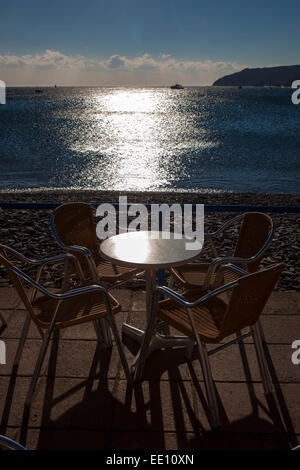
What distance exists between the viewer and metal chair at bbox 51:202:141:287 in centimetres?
371

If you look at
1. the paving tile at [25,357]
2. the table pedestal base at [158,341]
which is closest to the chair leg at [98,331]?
the table pedestal base at [158,341]

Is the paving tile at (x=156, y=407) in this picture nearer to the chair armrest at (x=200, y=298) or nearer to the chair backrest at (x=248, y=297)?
the chair backrest at (x=248, y=297)

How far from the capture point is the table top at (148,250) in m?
3.19

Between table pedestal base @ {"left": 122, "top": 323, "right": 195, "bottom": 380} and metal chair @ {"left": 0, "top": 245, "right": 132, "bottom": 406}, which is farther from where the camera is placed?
table pedestal base @ {"left": 122, "top": 323, "right": 195, "bottom": 380}

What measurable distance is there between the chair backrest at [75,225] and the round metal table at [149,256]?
1.29 ft

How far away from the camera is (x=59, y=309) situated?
8.91 feet

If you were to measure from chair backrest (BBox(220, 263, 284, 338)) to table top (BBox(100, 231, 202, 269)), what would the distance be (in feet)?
2.27

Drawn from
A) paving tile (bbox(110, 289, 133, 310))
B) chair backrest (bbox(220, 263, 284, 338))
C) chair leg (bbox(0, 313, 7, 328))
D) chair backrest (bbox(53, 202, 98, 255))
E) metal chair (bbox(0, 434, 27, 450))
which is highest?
chair backrest (bbox(53, 202, 98, 255))

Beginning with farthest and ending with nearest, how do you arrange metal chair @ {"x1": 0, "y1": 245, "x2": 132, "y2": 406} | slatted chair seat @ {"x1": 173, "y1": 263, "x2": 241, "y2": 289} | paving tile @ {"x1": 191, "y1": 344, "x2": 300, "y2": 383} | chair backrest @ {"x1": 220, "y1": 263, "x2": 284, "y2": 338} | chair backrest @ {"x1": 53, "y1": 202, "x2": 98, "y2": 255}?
chair backrest @ {"x1": 53, "y1": 202, "x2": 98, "y2": 255}
slatted chair seat @ {"x1": 173, "y1": 263, "x2": 241, "y2": 289}
paving tile @ {"x1": 191, "y1": 344, "x2": 300, "y2": 383}
metal chair @ {"x1": 0, "y1": 245, "x2": 132, "y2": 406}
chair backrest @ {"x1": 220, "y1": 263, "x2": 284, "y2": 338}

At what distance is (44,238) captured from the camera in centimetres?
749

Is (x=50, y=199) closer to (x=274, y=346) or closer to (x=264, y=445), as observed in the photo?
(x=274, y=346)

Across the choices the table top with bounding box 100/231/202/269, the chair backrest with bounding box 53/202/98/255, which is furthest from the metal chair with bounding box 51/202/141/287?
the table top with bounding box 100/231/202/269

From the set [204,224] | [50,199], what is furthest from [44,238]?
[50,199]

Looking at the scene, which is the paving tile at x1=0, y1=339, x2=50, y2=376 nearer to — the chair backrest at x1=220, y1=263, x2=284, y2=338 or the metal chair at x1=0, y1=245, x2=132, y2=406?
the metal chair at x1=0, y1=245, x2=132, y2=406
